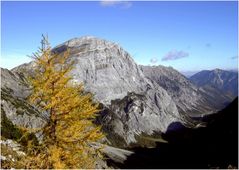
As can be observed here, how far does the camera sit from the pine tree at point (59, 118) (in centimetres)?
2644

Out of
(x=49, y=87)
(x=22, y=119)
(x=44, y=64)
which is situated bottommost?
(x=22, y=119)

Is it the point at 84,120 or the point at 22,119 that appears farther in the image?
the point at 22,119

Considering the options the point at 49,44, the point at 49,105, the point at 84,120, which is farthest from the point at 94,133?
the point at 49,44

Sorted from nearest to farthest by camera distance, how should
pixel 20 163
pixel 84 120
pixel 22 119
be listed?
pixel 20 163 < pixel 84 120 < pixel 22 119

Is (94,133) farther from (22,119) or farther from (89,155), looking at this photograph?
(22,119)

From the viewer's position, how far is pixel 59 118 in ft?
88.1

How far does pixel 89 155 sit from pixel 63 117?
3.96 meters

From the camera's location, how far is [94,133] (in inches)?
1066

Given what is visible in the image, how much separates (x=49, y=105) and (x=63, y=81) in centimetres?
216

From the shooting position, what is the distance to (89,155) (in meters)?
28.5

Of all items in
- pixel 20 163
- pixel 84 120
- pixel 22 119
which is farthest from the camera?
pixel 22 119

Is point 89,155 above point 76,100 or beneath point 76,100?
beneath

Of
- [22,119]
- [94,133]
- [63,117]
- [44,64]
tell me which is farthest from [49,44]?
[22,119]

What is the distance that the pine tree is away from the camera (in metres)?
26.4
